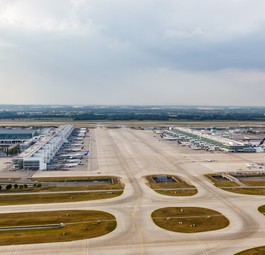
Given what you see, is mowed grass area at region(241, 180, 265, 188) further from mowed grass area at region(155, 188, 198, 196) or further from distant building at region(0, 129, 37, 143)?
distant building at region(0, 129, 37, 143)

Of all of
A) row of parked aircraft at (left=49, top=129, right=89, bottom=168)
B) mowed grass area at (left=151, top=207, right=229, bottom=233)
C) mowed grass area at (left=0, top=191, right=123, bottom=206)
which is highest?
row of parked aircraft at (left=49, top=129, right=89, bottom=168)

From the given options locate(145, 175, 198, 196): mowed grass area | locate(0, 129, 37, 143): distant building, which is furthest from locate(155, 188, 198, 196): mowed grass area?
locate(0, 129, 37, 143): distant building

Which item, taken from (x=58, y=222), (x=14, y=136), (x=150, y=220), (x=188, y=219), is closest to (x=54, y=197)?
(x=58, y=222)

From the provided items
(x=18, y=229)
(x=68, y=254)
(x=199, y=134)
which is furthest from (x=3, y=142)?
(x=68, y=254)

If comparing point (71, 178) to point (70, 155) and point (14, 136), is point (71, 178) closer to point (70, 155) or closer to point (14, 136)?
point (70, 155)

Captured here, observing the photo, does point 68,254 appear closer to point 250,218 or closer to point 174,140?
point 250,218
